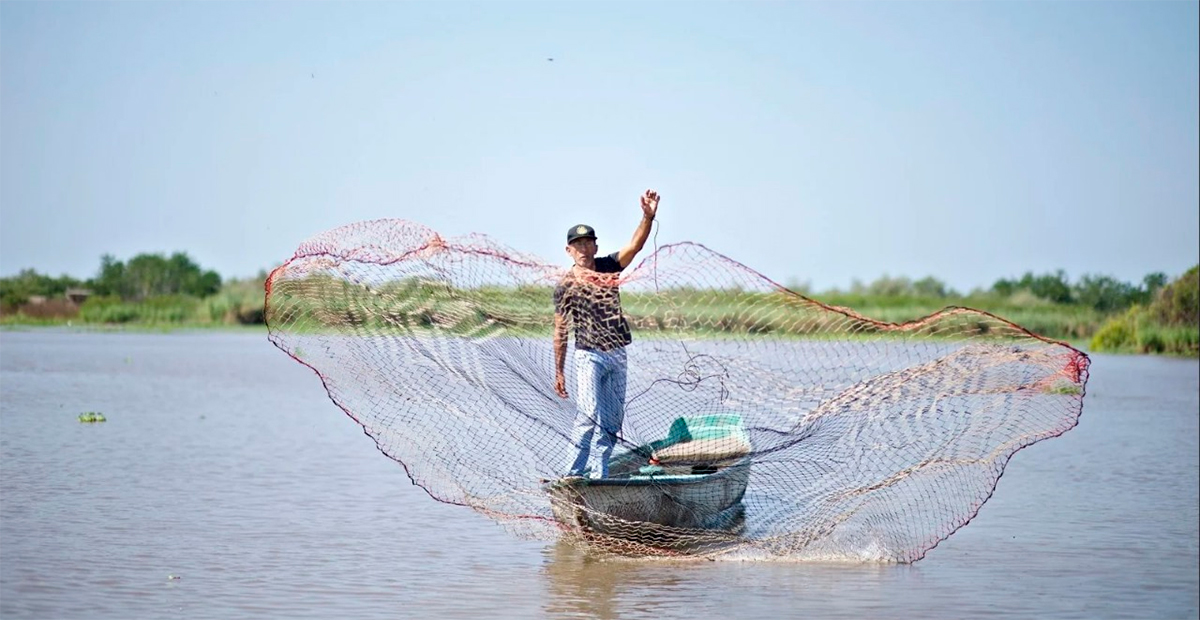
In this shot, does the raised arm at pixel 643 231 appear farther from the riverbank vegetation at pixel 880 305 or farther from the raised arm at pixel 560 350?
the riverbank vegetation at pixel 880 305

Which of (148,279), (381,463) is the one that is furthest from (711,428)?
(148,279)

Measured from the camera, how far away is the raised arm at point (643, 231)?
8438 millimetres

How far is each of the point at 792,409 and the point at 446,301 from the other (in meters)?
2.32

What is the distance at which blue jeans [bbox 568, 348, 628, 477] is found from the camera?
8.55 metres

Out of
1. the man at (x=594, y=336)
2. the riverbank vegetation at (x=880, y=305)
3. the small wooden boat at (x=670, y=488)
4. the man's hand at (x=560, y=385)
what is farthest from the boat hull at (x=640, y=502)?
the riverbank vegetation at (x=880, y=305)

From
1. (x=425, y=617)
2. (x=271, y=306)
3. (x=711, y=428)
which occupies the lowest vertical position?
(x=425, y=617)

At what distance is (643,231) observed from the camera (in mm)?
8547

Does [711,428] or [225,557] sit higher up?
[711,428]

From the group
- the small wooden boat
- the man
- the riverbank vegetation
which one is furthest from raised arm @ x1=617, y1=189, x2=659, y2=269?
the riverbank vegetation

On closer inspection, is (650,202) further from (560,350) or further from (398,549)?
(398,549)

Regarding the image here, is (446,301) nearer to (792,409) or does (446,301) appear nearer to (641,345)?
(641,345)

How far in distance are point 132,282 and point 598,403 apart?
42.8 meters

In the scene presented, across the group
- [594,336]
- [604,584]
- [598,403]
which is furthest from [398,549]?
[594,336]

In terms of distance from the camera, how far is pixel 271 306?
27.0ft
